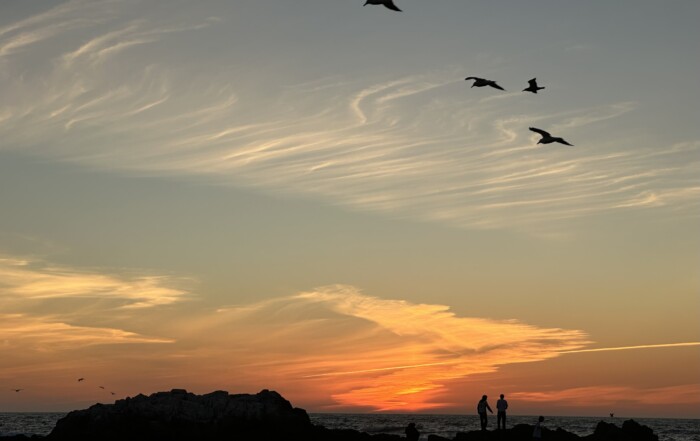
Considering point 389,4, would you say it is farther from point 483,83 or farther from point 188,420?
point 188,420

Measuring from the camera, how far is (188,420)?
177ft

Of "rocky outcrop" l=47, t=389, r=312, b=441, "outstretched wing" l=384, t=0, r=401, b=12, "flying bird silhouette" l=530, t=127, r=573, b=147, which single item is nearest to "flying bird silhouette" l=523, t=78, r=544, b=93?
"flying bird silhouette" l=530, t=127, r=573, b=147

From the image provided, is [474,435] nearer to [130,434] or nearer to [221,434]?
[221,434]

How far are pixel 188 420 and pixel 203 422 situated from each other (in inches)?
33.7

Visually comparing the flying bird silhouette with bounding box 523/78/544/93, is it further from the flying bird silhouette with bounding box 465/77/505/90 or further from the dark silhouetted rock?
the dark silhouetted rock

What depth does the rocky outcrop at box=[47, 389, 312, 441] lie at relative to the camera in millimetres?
52406

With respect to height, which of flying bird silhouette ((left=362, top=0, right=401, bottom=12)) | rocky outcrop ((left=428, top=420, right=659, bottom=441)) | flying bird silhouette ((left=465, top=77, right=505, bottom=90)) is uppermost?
flying bird silhouette ((left=465, top=77, right=505, bottom=90))

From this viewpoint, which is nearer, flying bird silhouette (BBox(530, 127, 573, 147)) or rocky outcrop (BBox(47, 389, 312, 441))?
flying bird silhouette (BBox(530, 127, 573, 147))

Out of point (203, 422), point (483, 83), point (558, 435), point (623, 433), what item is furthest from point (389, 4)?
point (203, 422)

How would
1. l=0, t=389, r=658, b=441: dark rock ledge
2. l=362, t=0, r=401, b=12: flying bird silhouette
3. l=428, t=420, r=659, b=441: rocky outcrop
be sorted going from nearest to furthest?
l=362, t=0, r=401, b=12: flying bird silhouette, l=428, t=420, r=659, b=441: rocky outcrop, l=0, t=389, r=658, b=441: dark rock ledge

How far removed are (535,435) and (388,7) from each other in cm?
2013

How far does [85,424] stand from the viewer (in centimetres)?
5444

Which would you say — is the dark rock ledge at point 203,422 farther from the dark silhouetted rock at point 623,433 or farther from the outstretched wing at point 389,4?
the outstretched wing at point 389,4

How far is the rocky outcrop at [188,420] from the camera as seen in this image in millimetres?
52406
